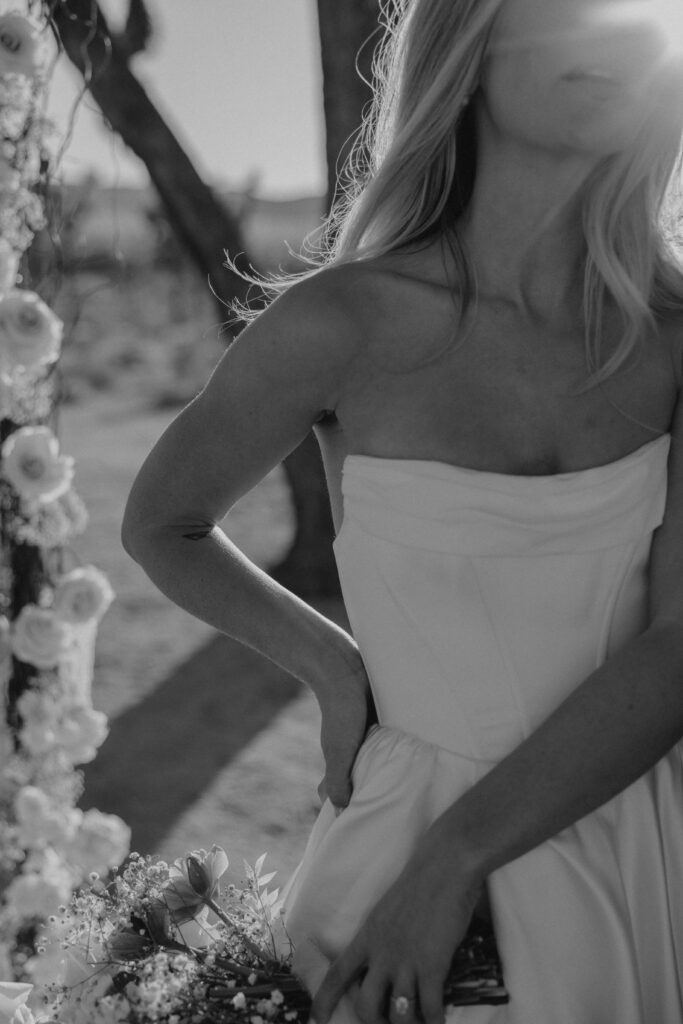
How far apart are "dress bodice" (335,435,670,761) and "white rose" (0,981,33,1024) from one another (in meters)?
0.70

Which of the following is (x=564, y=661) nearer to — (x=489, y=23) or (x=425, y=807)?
Answer: (x=425, y=807)

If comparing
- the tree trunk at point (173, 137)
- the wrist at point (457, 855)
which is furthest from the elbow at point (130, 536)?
the tree trunk at point (173, 137)

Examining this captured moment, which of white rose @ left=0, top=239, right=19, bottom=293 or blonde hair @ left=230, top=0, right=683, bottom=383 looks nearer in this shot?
blonde hair @ left=230, top=0, right=683, bottom=383

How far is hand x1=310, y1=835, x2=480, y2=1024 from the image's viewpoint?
1.34 metres

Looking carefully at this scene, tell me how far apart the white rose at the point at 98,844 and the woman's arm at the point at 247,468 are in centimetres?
146

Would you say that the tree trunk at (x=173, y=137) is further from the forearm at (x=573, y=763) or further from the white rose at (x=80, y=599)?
the forearm at (x=573, y=763)

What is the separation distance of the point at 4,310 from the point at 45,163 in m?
0.53

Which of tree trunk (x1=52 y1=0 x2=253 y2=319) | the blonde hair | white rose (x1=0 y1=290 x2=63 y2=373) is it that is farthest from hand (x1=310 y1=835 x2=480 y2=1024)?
tree trunk (x1=52 y1=0 x2=253 y2=319)

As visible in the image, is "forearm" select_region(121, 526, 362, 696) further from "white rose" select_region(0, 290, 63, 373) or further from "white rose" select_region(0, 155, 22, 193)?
"white rose" select_region(0, 155, 22, 193)

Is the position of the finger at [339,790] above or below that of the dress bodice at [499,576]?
below

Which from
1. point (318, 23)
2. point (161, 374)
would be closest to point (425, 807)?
point (318, 23)

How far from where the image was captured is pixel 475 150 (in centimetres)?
164

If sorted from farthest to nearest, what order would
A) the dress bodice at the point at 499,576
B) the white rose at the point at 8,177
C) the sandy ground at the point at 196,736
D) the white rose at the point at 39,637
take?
the sandy ground at the point at 196,736, the white rose at the point at 39,637, the white rose at the point at 8,177, the dress bodice at the point at 499,576

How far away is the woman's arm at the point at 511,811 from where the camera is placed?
135 centimetres
